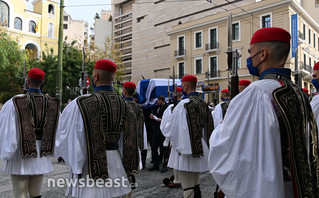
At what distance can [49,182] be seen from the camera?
6602 millimetres

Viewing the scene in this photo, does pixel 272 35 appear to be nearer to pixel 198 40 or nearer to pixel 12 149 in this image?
pixel 12 149

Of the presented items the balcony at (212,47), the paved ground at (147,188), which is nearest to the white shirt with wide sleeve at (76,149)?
the paved ground at (147,188)

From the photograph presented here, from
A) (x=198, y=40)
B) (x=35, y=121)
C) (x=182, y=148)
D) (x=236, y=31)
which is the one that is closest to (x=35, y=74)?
(x=35, y=121)

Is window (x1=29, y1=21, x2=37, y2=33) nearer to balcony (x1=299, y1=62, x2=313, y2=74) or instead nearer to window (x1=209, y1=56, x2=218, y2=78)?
window (x1=209, y1=56, x2=218, y2=78)

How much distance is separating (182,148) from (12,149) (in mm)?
2468

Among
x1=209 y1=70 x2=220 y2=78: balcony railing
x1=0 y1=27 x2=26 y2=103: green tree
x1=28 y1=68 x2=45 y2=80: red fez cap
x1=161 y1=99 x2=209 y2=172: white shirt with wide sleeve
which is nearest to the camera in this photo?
x1=28 y1=68 x2=45 y2=80: red fez cap

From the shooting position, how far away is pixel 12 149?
12.7ft

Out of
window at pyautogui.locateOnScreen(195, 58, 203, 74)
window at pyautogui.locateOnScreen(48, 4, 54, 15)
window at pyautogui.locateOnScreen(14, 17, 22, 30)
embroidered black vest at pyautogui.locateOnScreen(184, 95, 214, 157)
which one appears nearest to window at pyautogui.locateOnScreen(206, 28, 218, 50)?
window at pyautogui.locateOnScreen(195, 58, 203, 74)

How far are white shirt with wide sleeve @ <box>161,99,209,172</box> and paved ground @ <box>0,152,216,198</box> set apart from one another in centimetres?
122

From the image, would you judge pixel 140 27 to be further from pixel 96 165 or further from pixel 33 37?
pixel 96 165

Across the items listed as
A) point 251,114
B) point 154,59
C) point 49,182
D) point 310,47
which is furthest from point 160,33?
point 251,114

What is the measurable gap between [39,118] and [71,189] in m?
1.61

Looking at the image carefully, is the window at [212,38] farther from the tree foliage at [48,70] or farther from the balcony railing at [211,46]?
the tree foliage at [48,70]

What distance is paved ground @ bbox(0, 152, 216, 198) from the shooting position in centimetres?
576
